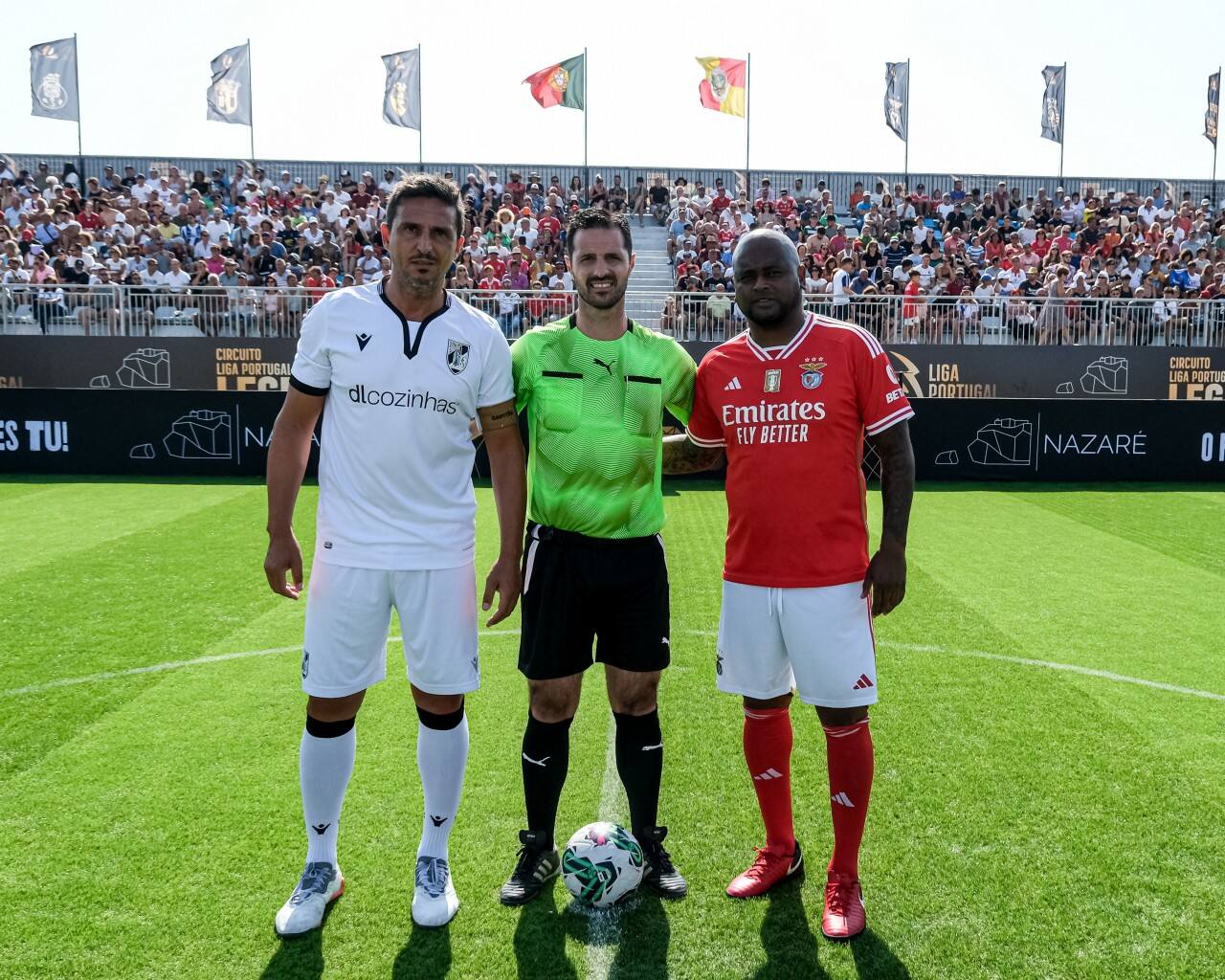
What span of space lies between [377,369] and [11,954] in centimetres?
217

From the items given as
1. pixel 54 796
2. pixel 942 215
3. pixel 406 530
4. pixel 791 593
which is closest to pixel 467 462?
pixel 406 530

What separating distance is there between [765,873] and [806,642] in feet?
2.92

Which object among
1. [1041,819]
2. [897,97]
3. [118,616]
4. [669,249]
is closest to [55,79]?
[669,249]

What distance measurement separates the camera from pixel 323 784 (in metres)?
3.55

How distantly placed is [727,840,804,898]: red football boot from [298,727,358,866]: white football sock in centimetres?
143

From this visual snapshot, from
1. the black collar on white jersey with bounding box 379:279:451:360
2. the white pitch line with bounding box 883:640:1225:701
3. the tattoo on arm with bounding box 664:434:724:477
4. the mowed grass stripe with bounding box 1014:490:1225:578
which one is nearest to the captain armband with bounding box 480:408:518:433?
the black collar on white jersey with bounding box 379:279:451:360

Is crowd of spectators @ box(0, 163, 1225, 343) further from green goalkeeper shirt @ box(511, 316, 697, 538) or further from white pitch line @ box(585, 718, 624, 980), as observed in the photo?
white pitch line @ box(585, 718, 624, 980)

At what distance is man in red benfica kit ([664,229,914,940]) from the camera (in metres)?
3.49

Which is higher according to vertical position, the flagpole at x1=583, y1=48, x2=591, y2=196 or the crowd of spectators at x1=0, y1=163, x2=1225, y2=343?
the flagpole at x1=583, y1=48, x2=591, y2=196

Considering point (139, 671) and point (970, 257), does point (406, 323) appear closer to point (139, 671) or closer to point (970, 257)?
point (139, 671)

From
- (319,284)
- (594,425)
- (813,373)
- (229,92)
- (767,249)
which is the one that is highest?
(229,92)

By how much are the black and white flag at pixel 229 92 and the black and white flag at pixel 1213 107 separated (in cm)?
2884

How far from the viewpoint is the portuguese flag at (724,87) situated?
2997 centimetres

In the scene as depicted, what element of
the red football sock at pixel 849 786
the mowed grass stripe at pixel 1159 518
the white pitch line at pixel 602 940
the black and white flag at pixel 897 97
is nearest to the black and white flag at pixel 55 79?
the black and white flag at pixel 897 97
